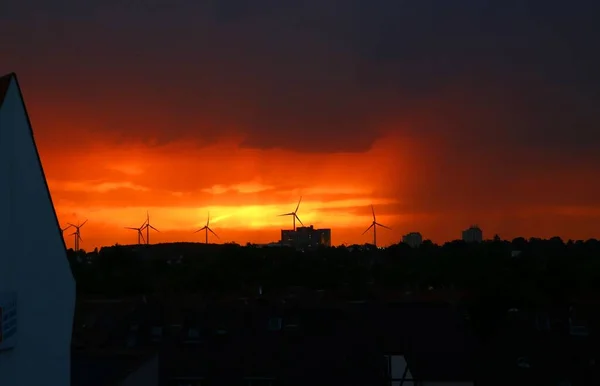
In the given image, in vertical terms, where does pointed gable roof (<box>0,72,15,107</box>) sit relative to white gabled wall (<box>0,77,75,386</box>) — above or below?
above

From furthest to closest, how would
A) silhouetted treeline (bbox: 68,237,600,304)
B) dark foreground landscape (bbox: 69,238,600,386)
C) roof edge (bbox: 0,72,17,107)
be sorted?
silhouetted treeline (bbox: 68,237,600,304) → dark foreground landscape (bbox: 69,238,600,386) → roof edge (bbox: 0,72,17,107)

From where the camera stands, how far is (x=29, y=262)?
15914 mm

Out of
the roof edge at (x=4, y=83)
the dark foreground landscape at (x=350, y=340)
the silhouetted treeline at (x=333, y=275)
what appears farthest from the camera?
the silhouetted treeline at (x=333, y=275)

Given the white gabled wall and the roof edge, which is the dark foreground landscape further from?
the roof edge

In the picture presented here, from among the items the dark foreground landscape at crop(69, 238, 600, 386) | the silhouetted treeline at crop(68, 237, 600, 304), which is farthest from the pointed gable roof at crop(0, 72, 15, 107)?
the silhouetted treeline at crop(68, 237, 600, 304)

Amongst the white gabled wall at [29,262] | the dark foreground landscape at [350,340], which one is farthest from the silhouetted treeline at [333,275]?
the white gabled wall at [29,262]

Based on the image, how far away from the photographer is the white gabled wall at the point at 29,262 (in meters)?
14.6

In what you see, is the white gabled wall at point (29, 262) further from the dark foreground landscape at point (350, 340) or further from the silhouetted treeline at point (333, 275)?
the silhouetted treeline at point (333, 275)

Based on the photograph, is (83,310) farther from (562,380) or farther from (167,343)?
(562,380)

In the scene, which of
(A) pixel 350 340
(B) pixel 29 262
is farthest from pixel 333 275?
(B) pixel 29 262

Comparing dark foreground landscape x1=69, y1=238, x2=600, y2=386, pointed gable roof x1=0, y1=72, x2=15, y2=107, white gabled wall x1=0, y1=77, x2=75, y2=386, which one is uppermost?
pointed gable roof x1=0, y1=72, x2=15, y2=107

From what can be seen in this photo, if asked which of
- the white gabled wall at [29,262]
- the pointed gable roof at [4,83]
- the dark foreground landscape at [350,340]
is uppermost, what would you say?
the pointed gable roof at [4,83]

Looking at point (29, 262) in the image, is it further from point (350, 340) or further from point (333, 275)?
point (333, 275)

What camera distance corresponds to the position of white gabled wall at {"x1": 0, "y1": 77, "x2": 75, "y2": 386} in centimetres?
1461
